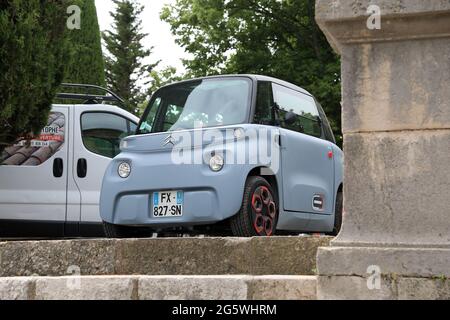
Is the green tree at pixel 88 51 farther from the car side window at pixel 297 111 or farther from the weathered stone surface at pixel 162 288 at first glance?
the weathered stone surface at pixel 162 288

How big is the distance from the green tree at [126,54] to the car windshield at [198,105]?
→ 124 ft

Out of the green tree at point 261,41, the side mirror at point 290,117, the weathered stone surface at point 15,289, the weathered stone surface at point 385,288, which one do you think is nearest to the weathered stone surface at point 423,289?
the weathered stone surface at point 385,288

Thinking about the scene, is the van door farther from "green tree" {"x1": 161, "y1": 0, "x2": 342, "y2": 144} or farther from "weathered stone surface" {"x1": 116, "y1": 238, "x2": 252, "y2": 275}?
"green tree" {"x1": 161, "y1": 0, "x2": 342, "y2": 144}

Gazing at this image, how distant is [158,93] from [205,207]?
6.18ft

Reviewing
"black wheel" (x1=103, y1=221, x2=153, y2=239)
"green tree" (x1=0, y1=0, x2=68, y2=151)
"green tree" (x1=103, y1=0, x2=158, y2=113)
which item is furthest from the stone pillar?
"green tree" (x1=103, y1=0, x2=158, y2=113)

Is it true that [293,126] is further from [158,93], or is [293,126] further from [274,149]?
[158,93]

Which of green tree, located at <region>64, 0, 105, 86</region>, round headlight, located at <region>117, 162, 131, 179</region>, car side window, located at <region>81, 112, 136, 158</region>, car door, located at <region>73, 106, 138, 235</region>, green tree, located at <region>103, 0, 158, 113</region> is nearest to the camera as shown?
round headlight, located at <region>117, 162, 131, 179</region>

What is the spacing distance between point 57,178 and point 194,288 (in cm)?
585

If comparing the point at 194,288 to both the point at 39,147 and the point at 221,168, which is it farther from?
the point at 39,147

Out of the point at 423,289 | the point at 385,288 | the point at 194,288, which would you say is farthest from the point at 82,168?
the point at 423,289

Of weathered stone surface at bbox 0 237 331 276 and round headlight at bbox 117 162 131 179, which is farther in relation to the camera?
round headlight at bbox 117 162 131 179

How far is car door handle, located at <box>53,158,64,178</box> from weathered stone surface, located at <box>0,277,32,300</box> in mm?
5224

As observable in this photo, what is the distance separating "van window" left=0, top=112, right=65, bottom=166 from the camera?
920 cm

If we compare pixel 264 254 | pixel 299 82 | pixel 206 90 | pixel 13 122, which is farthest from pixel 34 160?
pixel 299 82
